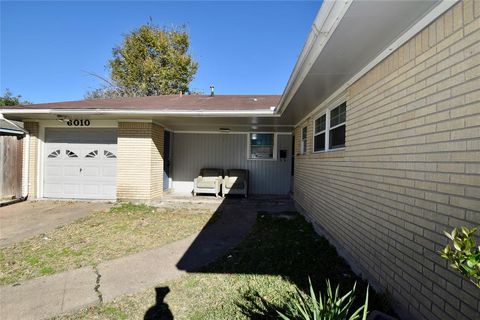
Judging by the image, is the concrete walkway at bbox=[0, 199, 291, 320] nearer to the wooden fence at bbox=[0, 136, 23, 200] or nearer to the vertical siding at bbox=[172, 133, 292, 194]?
the vertical siding at bbox=[172, 133, 292, 194]

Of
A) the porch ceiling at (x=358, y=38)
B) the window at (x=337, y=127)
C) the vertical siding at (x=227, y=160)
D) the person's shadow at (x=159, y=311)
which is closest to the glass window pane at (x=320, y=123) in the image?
the window at (x=337, y=127)

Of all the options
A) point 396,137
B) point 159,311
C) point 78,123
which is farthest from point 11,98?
point 396,137

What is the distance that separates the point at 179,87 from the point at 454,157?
79.1ft

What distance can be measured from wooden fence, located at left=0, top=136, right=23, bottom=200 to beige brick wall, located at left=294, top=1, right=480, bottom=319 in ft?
34.0

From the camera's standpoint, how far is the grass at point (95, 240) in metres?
4.14

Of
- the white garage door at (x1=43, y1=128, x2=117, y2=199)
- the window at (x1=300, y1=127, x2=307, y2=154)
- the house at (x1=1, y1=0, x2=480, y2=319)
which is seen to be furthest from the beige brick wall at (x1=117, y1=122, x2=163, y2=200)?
the window at (x1=300, y1=127, x2=307, y2=154)

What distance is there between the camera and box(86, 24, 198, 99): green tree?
2323cm

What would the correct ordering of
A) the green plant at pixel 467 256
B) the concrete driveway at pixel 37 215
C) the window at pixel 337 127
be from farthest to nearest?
the concrete driveway at pixel 37 215, the window at pixel 337 127, the green plant at pixel 467 256

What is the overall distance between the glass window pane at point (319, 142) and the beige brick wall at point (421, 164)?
219 centimetres

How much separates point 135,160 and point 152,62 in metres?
16.6

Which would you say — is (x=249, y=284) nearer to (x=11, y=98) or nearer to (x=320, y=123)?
(x=320, y=123)

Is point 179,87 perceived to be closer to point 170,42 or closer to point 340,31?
point 170,42

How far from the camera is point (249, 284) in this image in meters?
3.50

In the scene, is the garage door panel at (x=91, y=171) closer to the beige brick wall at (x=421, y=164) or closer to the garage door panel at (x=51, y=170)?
the garage door panel at (x=51, y=170)
